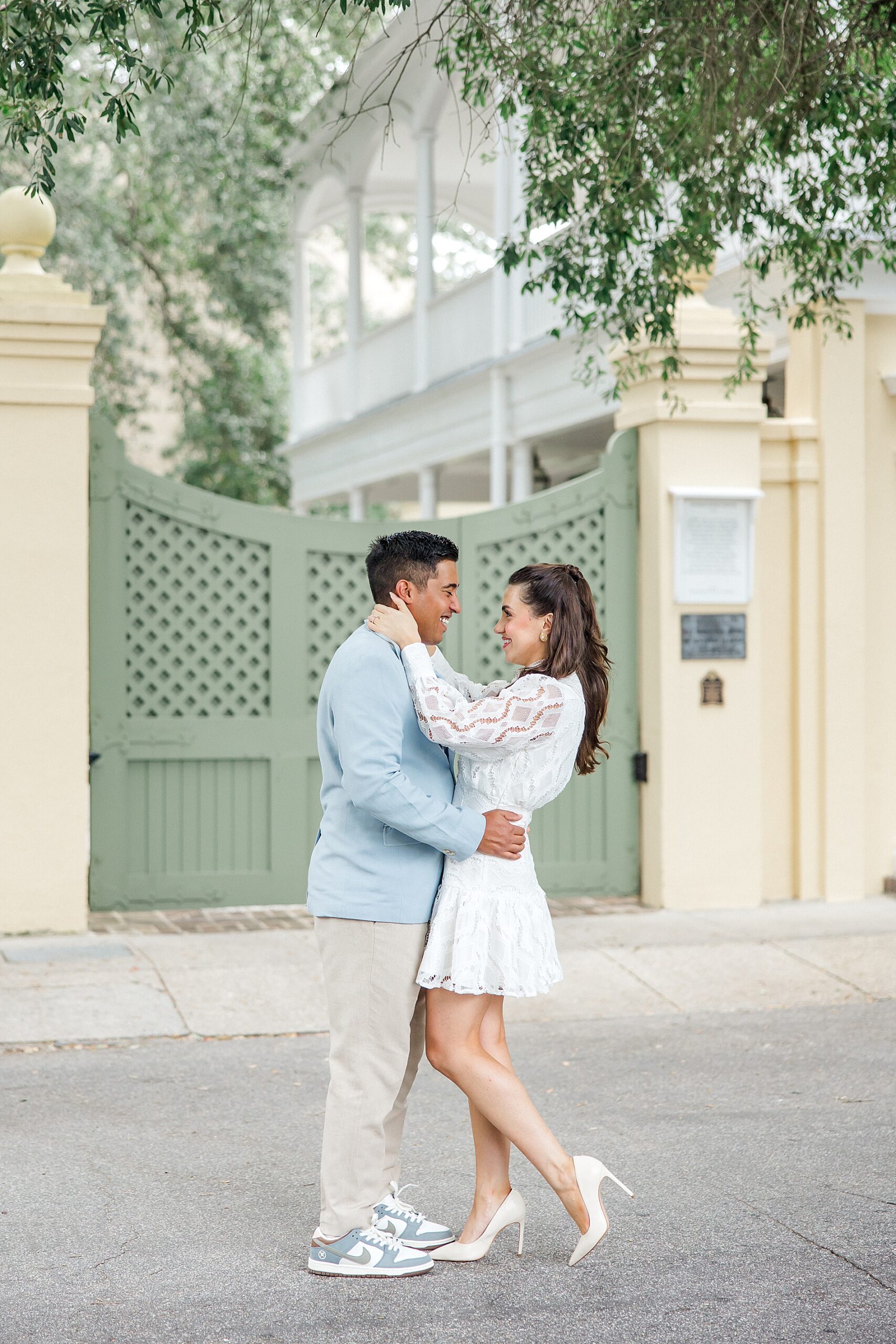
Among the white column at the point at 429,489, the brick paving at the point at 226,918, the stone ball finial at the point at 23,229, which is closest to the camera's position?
the stone ball finial at the point at 23,229

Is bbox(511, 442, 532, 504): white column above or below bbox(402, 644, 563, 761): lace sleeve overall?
above

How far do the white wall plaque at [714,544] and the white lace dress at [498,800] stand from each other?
4.55 metres

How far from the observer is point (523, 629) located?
389cm

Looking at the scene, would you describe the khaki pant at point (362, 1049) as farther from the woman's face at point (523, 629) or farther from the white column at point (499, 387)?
the white column at point (499, 387)

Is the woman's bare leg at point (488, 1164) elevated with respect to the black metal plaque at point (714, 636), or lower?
lower

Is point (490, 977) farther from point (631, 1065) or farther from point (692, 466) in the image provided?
point (692, 466)

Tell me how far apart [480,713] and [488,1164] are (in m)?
1.16

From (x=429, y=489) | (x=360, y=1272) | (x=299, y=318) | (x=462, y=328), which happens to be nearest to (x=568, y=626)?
(x=360, y=1272)

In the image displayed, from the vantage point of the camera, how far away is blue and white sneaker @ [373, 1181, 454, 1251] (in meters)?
3.84

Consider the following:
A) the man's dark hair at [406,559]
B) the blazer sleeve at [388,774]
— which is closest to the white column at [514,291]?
the man's dark hair at [406,559]

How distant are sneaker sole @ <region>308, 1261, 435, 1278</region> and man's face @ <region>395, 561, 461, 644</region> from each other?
158cm

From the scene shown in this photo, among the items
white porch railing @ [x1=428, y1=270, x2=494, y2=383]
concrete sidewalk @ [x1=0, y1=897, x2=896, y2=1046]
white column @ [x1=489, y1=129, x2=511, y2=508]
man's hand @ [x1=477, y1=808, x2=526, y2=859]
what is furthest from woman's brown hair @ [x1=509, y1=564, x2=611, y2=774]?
white porch railing @ [x1=428, y1=270, x2=494, y2=383]

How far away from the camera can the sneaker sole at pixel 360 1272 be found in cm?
372

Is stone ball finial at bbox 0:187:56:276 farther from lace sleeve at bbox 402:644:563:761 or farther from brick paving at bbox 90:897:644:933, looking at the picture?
lace sleeve at bbox 402:644:563:761
